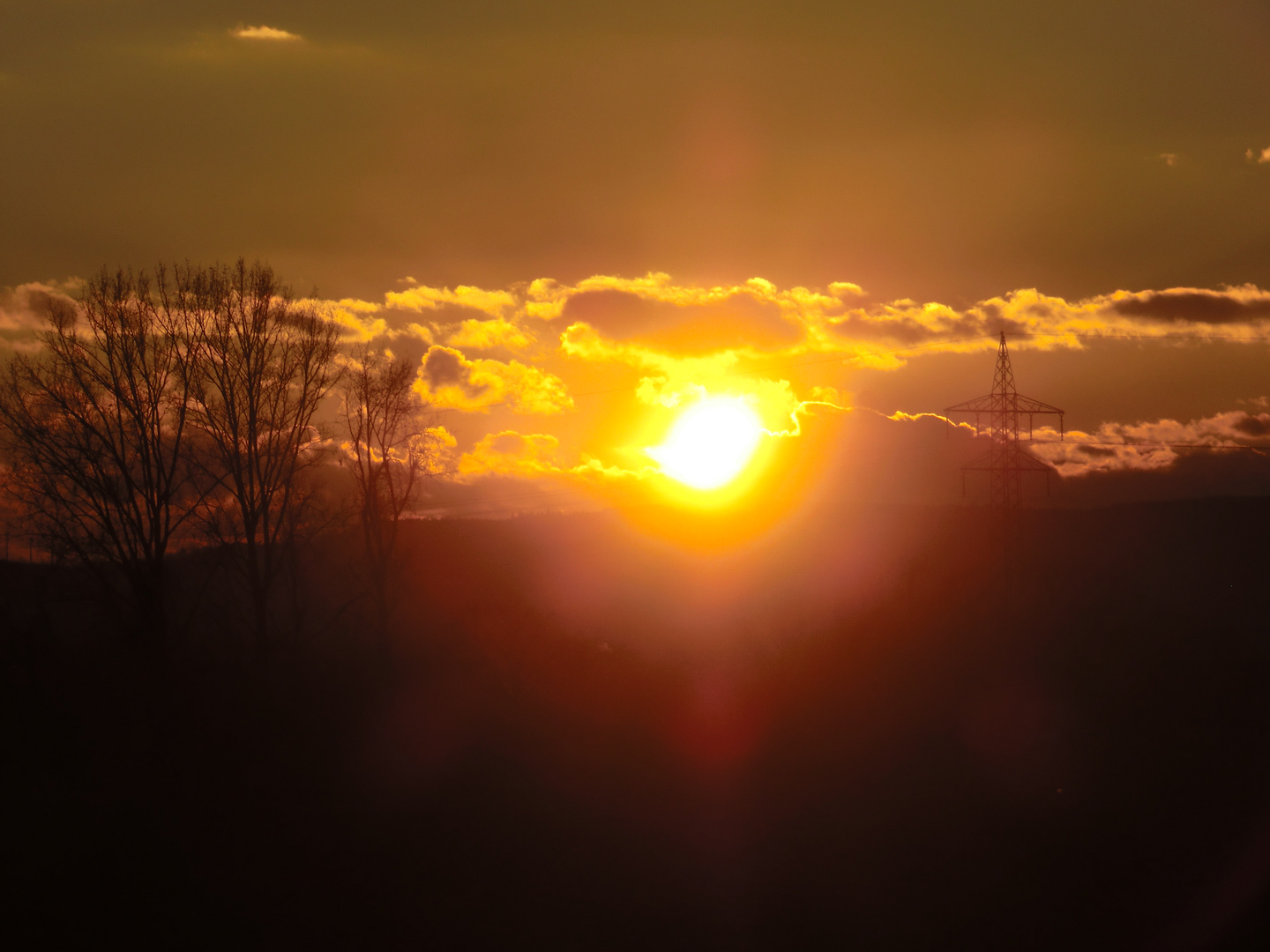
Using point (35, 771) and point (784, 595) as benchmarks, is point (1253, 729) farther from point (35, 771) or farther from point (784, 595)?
point (35, 771)

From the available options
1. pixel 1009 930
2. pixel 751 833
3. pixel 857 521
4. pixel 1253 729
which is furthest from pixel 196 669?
pixel 857 521

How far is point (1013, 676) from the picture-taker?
39.3m

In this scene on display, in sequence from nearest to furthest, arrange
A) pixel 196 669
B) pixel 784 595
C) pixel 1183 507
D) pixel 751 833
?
pixel 751 833, pixel 196 669, pixel 784 595, pixel 1183 507

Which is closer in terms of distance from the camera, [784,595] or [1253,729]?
[1253,729]

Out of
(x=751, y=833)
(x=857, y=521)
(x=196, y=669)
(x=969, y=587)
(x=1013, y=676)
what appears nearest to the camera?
(x=751, y=833)

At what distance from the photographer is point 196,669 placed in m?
33.5

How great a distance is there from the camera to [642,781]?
3006cm

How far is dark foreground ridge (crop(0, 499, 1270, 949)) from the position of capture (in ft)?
73.2

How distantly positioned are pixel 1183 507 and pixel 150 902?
343 feet

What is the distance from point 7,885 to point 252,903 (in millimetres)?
5359

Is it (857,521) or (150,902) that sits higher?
(857,521)

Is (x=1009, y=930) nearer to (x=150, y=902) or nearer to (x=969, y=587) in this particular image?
(x=150, y=902)

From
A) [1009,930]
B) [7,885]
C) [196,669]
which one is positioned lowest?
[1009,930]

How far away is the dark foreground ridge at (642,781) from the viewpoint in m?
22.3
